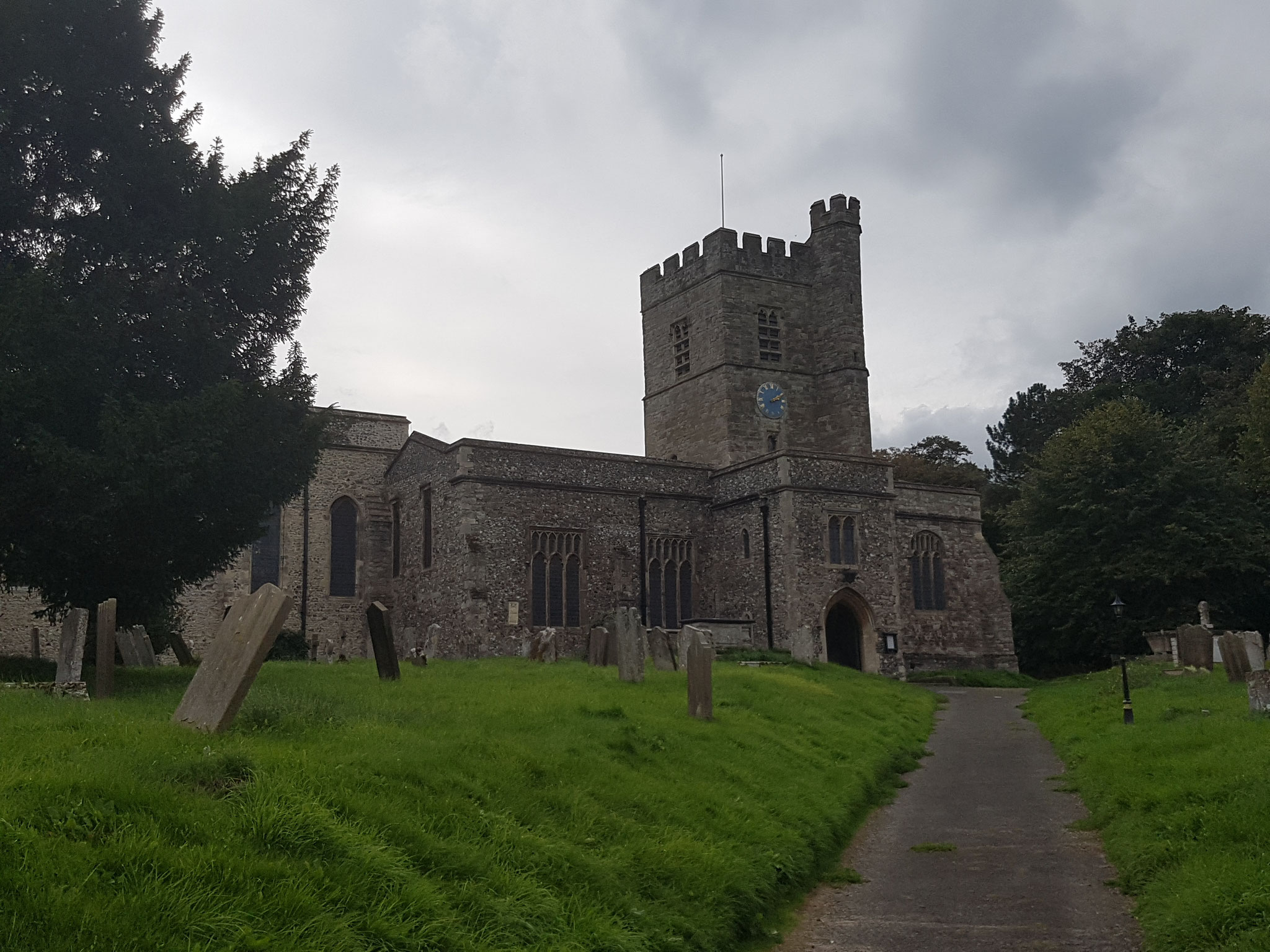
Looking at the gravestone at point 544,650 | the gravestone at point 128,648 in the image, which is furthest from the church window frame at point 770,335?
the gravestone at point 128,648

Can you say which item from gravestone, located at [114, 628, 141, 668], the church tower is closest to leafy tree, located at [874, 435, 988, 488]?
the church tower

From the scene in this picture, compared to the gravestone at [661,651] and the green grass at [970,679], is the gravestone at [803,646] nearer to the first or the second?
the gravestone at [661,651]

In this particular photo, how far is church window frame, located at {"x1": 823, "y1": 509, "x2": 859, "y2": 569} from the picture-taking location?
30.2 meters

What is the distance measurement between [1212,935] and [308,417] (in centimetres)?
1319

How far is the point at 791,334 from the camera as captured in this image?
130 ft

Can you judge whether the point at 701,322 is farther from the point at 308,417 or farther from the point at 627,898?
the point at 627,898

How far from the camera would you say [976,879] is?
9.23 meters

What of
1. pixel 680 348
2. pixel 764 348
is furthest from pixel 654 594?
pixel 680 348

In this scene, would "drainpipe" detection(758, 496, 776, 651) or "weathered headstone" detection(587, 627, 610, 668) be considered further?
"drainpipe" detection(758, 496, 776, 651)

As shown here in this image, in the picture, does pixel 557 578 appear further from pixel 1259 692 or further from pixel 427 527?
pixel 1259 692

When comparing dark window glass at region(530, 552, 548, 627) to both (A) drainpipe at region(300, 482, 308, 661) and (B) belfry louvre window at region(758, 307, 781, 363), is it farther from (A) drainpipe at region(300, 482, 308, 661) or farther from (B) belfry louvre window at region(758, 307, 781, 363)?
(B) belfry louvre window at region(758, 307, 781, 363)

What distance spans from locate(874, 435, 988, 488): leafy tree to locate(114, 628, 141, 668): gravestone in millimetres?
35984

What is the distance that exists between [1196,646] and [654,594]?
43.4 ft

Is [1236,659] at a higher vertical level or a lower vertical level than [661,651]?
lower
